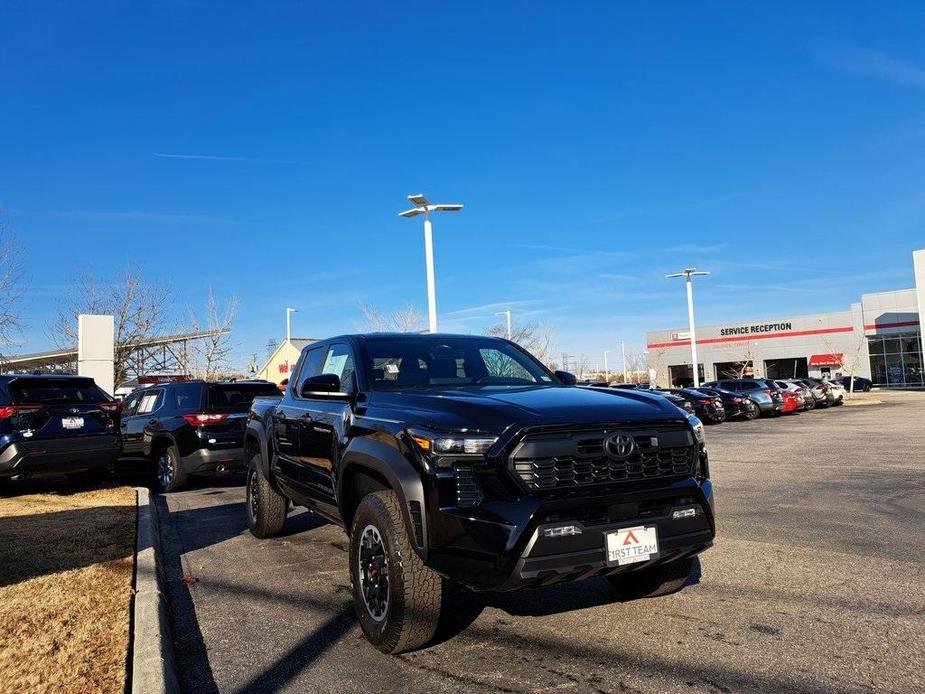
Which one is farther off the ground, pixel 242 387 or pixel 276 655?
pixel 242 387

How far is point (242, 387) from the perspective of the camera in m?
10.6

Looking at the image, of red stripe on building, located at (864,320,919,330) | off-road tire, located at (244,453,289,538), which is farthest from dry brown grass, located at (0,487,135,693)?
red stripe on building, located at (864,320,919,330)

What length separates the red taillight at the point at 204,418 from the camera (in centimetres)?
1010

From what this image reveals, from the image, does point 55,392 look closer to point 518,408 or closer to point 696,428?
point 518,408

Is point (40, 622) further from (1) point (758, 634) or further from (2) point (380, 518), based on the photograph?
(1) point (758, 634)

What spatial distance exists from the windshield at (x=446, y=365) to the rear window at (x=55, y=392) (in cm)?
642

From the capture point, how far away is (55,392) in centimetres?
959

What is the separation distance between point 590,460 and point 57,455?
8235mm

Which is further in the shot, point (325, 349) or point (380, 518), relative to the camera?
point (325, 349)

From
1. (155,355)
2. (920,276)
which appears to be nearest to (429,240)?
(155,355)

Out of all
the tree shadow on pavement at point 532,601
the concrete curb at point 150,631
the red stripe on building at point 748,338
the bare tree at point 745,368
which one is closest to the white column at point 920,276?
the red stripe on building at point 748,338

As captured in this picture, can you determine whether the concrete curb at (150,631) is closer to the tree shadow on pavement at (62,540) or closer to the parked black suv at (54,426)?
the tree shadow on pavement at (62,540)

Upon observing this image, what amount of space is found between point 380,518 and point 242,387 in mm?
7216

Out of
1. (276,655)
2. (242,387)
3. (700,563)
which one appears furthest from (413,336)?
(242,387)
